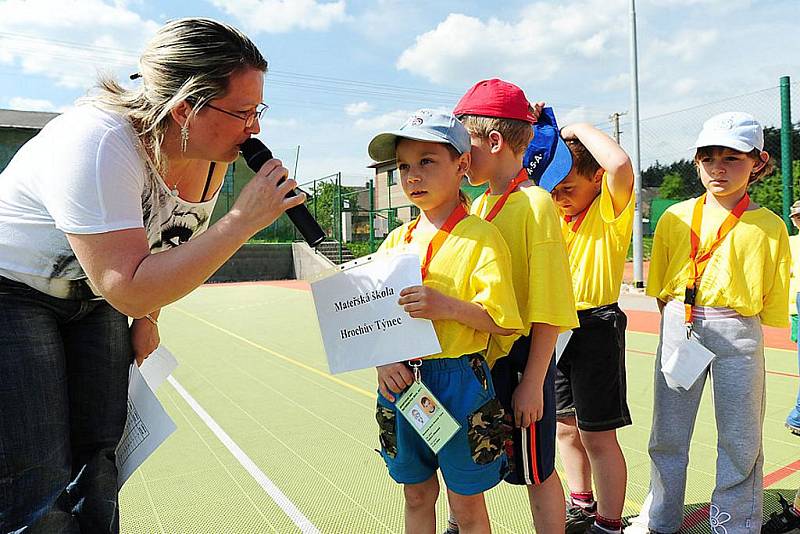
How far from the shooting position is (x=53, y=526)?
1516 mm

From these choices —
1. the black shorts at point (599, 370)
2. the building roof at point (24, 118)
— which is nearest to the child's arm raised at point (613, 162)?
the black shorts at point (599, 370)

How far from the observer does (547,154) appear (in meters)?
2.41

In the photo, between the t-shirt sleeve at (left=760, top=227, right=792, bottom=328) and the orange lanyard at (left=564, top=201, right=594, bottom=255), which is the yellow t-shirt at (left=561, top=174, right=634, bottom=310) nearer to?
the orange lanyard at (left=564, top=201, right=594, bottom=255)

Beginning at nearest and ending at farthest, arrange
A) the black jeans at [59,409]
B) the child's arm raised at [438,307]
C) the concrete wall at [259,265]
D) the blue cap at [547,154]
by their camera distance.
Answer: the black jeans at [59,409]
the child's arm raised at [438,307]
the blue cap at [547,154]
the concrete wall at [259,265]

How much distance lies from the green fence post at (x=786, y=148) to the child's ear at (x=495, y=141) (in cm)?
797

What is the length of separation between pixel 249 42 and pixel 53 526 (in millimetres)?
1237

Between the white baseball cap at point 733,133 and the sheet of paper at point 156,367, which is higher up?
the white baseball cap at point 733,133

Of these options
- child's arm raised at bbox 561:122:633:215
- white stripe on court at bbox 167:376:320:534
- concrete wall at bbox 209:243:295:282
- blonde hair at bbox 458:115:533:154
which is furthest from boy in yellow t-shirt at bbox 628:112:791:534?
concrete wall at bbox 209:243:295:282

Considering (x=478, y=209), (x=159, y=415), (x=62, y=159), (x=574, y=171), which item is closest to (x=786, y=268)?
(x=574, y=171)

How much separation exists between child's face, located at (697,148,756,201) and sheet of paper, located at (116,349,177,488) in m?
2.01

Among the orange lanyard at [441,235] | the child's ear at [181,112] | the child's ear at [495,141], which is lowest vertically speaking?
the orange lanyard at [441,235]

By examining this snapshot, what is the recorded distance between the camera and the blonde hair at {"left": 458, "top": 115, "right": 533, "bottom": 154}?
212 centimetres

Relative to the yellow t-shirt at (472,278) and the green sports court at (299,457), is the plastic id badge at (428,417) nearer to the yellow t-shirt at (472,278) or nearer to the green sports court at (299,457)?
the yellow t-shirt at (472,278)

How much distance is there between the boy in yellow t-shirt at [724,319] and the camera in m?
2.26
